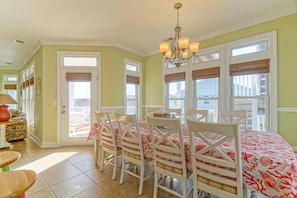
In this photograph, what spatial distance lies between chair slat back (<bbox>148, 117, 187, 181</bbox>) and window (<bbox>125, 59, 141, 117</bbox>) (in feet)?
10.6

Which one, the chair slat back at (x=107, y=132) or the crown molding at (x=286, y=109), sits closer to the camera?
the chair slat back at (x=107, y=132)

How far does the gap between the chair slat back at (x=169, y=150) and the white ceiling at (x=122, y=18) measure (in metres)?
1.99

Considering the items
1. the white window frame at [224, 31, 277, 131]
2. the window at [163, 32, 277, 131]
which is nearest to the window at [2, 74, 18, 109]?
the window at [163, 32, 277, 131]

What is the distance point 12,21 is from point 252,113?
5.09 meters

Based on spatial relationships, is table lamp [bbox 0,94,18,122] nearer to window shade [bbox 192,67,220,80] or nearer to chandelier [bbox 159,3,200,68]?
chandelier [bbox 159,3,200,68]

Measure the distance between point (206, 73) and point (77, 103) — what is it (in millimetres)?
3349

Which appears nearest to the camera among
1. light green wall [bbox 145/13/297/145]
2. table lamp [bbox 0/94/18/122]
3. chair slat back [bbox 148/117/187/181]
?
chair slat back [bbox 148/117/187/181]

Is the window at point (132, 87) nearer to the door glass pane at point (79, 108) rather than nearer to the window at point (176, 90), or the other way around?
the window at point (176, 90)

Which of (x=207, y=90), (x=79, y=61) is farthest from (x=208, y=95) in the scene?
(x=79, y=61)

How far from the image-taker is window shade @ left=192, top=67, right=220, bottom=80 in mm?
3935

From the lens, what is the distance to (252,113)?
351cm

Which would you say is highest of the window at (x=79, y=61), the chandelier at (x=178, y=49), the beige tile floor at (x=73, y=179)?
the window at (x=79, y=61)

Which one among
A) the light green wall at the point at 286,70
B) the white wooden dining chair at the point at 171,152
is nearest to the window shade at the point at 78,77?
the white wooden dining chair at the point at 171,152

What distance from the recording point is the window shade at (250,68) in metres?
3.23
